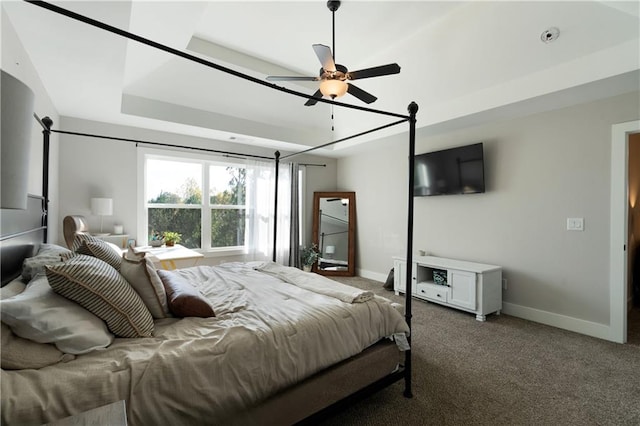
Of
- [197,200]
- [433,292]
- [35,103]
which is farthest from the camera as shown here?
[197,200]

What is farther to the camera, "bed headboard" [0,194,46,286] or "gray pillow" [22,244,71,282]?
"gray pillow" [22,244,71,282]

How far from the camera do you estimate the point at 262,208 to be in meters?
5.15

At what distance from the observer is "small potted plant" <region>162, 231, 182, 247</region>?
4.07 meters

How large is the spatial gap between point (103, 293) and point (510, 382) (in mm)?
2607

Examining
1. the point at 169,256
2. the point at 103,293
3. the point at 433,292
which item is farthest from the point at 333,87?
the point at 433,292

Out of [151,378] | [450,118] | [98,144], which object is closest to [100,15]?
[151,378]

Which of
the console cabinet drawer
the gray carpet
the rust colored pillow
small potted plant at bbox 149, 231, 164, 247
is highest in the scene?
small potted plant at bbox 149, 231, 164, 247

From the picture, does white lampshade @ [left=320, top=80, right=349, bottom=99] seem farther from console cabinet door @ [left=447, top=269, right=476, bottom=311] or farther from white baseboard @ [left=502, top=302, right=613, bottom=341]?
white baseboard @ [left=502, top=302, right=613, bottom=341]

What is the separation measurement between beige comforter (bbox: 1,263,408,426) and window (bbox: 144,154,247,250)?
3.03m

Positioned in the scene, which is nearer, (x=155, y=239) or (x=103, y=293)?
(x=103, y=293)

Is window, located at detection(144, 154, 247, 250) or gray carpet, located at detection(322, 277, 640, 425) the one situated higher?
window, located at detection(144, 154, 247, 250)

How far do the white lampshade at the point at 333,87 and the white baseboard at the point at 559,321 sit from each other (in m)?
3.16

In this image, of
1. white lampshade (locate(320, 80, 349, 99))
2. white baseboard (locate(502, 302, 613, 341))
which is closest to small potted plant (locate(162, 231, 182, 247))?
white lampshade (locate(320, 80, 349, 99))

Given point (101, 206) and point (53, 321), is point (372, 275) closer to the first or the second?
point (101, 206)
